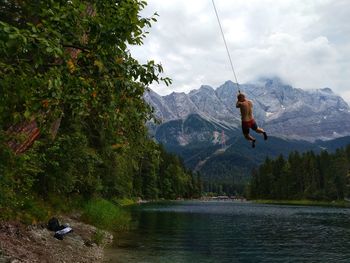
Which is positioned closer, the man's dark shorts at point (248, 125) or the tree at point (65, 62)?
the tree at point (65, 62)

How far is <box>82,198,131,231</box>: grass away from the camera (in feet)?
123

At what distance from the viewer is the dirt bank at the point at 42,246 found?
17.2m

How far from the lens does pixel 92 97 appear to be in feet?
29.5

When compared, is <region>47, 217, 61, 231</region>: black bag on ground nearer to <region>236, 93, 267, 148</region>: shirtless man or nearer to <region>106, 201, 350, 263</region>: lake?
<region>106, 201, 350, 263</region>: lake

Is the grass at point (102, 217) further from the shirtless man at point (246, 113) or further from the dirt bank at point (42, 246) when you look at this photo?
the shirtless man at point (246, 113)

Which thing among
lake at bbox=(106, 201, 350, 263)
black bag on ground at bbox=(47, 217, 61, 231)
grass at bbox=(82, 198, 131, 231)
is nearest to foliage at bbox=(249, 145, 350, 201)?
lake at bbox=(106, 201, 350, 263)

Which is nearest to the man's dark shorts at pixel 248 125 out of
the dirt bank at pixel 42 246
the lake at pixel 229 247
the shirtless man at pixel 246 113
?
the shirtless man at pixel 246 113

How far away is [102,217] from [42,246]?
58.2 feet

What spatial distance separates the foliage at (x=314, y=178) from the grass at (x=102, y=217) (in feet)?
431

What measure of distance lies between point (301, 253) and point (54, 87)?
2954 cm

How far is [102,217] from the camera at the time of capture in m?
38.6

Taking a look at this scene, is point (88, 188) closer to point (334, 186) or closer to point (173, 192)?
point (334, 186)

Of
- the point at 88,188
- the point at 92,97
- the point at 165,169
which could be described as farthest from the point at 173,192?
the point at 92,97

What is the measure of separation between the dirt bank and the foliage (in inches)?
5713
